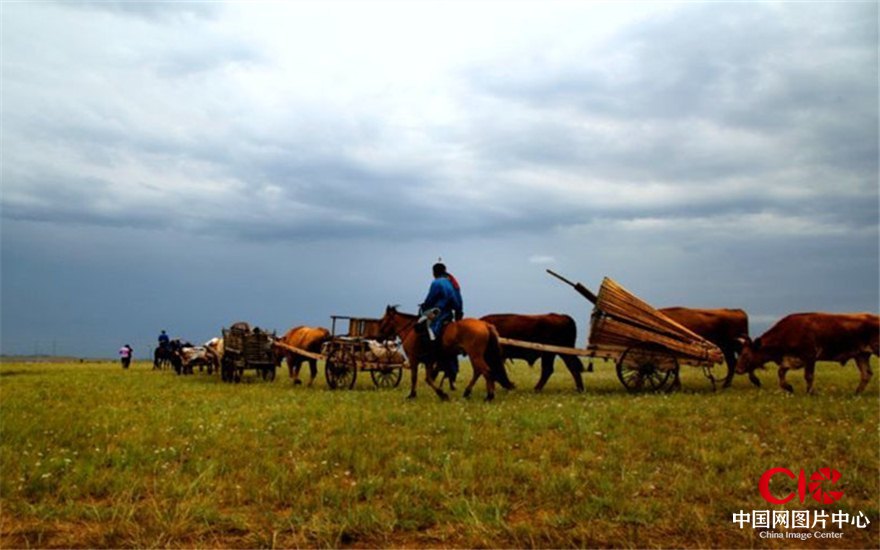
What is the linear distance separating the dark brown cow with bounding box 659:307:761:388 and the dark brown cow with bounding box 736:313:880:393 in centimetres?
162

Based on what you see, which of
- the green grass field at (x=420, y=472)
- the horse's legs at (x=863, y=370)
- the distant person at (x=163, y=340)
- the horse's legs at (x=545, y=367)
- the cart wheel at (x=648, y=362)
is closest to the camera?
the green grass field at (x=420, y=472)

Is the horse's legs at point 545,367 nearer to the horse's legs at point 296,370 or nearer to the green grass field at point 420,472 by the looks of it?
the green grass field at point 420,472

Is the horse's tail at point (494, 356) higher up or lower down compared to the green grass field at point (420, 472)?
higher up

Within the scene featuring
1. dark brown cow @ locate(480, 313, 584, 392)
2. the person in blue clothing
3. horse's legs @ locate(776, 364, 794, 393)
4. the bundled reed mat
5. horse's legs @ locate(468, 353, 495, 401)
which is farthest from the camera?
dark brown cow @ locate(480, 313, 584, 392)

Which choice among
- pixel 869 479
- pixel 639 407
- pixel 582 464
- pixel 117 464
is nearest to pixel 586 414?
pixel 639 407

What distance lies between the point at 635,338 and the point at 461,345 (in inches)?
185

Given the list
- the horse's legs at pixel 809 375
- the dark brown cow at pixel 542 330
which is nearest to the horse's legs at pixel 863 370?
the horse's legs at pixel 809 375

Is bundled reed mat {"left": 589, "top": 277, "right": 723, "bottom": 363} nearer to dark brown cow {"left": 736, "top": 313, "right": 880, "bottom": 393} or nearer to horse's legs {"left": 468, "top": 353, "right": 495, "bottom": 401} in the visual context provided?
dark brown cow {"left": 736, "top": 313, "right": 880, "bottom": 393}

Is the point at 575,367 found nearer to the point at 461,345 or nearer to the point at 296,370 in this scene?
the point at 461,345

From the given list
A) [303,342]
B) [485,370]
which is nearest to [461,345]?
[485,370]

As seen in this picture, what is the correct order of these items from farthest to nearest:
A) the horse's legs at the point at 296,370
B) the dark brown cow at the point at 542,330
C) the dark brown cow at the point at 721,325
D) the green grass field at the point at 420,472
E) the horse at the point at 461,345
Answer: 1. the horse's legs at the point at 296,370
2. the dark brown cow at the point at 721,325
3. the dark brown cow at the point at 542,330
4. the horse at the point at 461,345
5. the green grass field at the point at 420,472

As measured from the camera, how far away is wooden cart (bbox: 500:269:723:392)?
16406 mm

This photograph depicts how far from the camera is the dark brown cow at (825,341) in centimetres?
1664

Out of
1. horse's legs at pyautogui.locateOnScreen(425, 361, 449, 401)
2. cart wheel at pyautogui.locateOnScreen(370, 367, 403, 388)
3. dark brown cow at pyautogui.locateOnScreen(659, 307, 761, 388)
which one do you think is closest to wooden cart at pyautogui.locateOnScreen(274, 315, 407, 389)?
cart wheel at pyautogui.locateOnScreen(370, 367, 403, 388)
